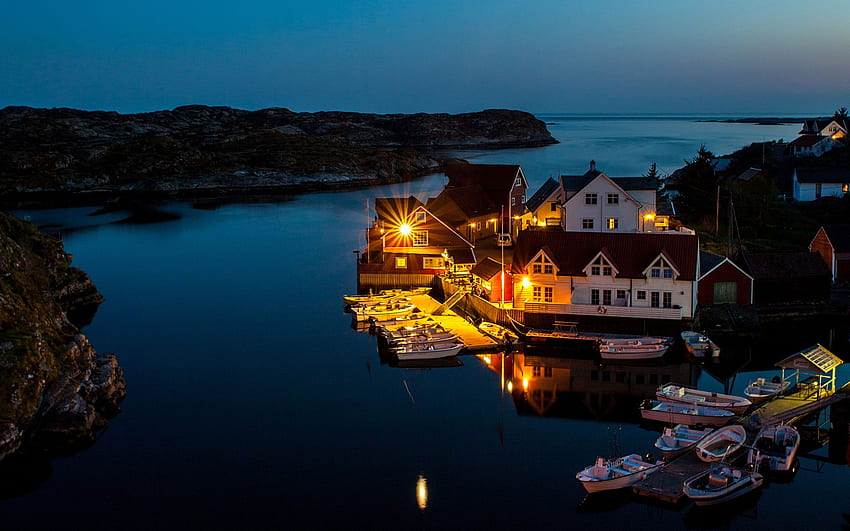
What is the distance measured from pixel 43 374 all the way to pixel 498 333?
17129 mm

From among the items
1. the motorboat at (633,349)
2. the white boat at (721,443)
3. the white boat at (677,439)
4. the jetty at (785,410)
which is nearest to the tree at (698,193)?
the motorboat at (633,349)

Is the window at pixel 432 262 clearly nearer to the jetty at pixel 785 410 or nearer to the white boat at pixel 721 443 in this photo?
the jetty at pixel 785 410

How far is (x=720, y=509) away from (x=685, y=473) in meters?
1.38

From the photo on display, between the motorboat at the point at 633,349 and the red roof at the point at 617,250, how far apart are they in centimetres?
322

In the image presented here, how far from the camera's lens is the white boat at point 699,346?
97.6 ft

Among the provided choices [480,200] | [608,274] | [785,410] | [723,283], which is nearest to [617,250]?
[608,274]

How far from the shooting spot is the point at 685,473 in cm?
1964

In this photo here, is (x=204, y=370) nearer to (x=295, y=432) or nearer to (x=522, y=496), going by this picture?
(x=295, y=432)

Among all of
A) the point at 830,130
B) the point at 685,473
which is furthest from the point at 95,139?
the point at 685,473

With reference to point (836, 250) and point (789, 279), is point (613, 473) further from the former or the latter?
point (836, 250)

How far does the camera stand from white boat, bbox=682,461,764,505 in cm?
1853

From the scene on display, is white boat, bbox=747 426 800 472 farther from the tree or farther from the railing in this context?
the tree

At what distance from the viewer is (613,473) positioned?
1942 centimetres

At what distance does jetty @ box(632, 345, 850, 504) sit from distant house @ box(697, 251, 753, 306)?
7.01 meters
